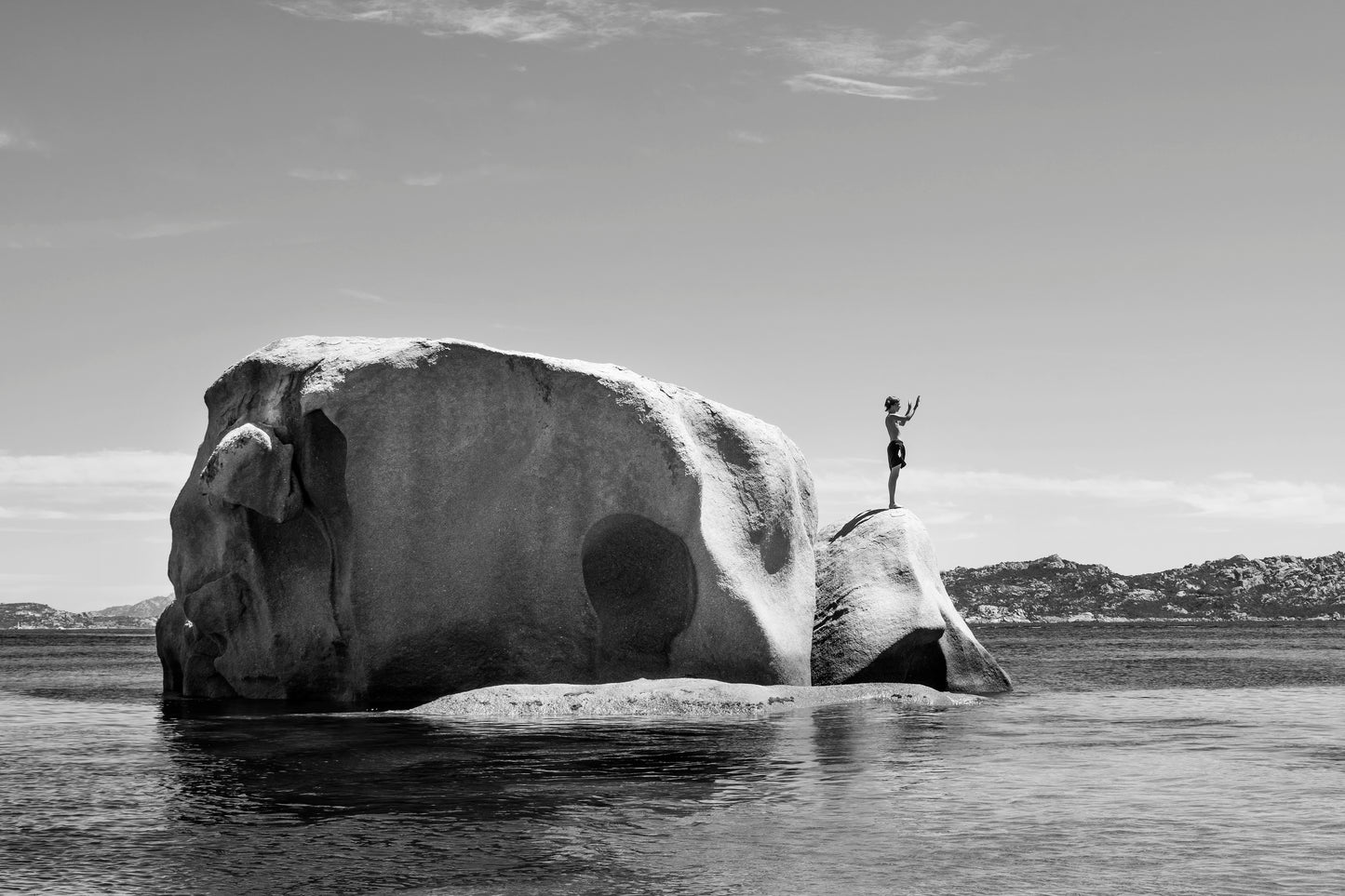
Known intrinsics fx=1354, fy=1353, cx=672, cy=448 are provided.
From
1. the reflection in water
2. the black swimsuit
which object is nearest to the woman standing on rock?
the black swimsuit

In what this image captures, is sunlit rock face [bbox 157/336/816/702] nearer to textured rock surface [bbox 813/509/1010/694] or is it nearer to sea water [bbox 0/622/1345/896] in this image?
textured rock surface [bbox 813/509/1010/694]

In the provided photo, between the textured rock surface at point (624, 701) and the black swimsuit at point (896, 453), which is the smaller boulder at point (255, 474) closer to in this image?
the textured rock surface at point (624, 701)

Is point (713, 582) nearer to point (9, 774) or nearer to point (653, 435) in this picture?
point (653, 435)

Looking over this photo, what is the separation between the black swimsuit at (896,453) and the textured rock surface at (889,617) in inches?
39.2

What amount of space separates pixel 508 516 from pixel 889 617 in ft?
23.9

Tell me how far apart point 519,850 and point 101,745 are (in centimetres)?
971

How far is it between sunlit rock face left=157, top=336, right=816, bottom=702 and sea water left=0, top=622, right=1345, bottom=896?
248 centimetres

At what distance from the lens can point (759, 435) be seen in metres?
24.2

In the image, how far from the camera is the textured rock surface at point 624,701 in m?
20.3

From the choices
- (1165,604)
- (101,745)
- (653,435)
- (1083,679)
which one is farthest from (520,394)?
(1165,604)

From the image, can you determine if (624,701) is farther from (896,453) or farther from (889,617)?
(896,453)

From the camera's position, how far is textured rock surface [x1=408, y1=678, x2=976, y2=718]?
20.3m

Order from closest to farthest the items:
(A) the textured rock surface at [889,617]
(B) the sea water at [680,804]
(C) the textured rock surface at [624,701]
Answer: (B) the sea water at [680,804], (C) the textured rock surface at [624,701], (A) the textured rock surface at [889,617]

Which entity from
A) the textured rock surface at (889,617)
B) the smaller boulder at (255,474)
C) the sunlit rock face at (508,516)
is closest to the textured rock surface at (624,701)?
the sunlit rock face at (508,516)
